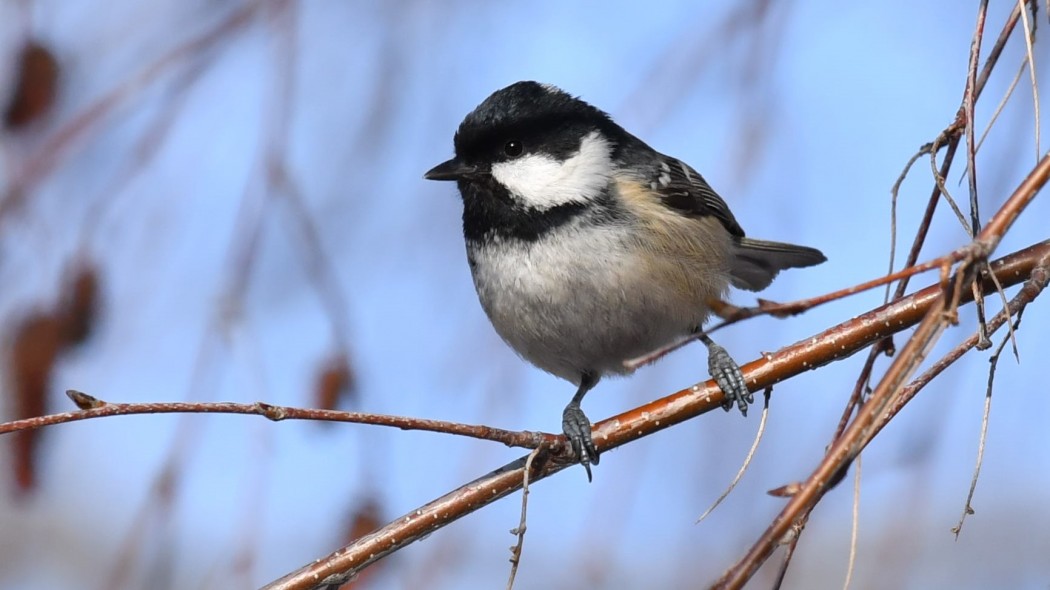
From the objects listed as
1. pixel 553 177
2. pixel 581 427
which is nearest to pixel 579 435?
pixel 581 427

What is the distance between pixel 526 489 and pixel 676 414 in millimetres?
470

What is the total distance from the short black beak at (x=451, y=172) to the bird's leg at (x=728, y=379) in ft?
2.71

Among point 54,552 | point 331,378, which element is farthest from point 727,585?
point 54,552

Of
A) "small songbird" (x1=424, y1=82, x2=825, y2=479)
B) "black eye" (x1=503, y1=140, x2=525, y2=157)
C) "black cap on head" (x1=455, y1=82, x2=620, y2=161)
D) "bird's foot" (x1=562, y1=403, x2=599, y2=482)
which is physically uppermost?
"black cap on head" (x1=455, y1=82, x2=620, y2=161)

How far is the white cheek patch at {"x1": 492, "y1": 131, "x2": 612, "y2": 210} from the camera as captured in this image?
2.96m

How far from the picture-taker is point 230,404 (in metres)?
1.59

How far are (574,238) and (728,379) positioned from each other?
0.58 m

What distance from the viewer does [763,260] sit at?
3.56 metres

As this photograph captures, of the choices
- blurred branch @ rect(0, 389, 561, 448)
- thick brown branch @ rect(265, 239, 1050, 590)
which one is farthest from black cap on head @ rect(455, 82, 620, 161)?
blurred branch @ rect(0, 389, 561, 448)

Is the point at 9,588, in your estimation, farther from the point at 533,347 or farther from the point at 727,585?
the point at 727,585

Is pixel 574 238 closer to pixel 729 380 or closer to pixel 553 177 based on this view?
pixel 553 177

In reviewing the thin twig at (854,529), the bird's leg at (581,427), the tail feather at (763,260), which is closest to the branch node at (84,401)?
the bird's leg at (581,427)

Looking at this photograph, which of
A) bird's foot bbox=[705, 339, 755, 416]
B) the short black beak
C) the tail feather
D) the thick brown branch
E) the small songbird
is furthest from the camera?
the tail feather

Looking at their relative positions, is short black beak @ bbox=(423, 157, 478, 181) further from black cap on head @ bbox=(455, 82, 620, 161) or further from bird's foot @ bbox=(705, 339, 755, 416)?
bird's foot @ bbox=(705, 339, 755, 416)
